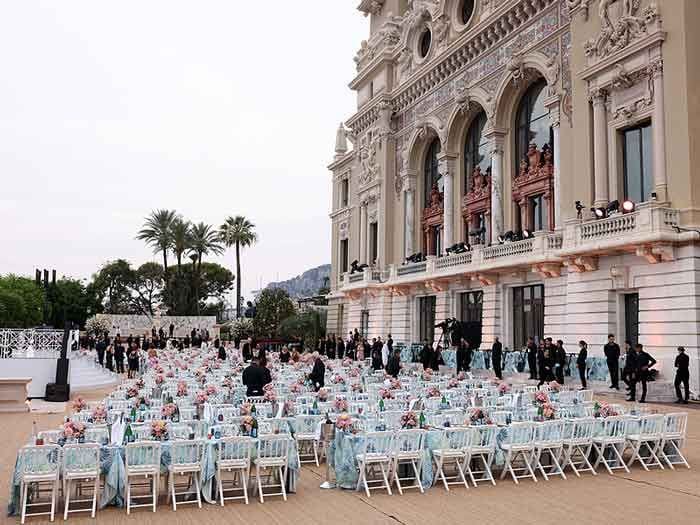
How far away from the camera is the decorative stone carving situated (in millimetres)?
23734

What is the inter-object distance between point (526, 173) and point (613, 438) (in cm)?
2360

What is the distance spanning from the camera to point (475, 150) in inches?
1494

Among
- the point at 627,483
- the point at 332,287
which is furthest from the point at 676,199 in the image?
the point at 332,287

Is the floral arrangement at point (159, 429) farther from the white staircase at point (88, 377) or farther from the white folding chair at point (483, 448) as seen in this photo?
the white staircase at point (88, 377)

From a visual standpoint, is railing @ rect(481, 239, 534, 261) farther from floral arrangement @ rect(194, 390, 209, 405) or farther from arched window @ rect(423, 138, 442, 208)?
floral arrangement @ rect(194, 390, 209, 405)

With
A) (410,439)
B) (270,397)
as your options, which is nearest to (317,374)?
(270,397)

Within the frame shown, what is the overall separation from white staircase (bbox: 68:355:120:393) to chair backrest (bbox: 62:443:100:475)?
19121mm

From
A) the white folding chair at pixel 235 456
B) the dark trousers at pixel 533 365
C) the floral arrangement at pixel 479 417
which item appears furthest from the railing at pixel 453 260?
the white folding chair at pixel 235 456

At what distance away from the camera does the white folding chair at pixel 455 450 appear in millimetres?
9711

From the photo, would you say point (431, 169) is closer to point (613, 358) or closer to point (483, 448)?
point (613, 358)

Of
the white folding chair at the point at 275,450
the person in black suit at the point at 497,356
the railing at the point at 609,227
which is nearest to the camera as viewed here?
the white folding chair at the point at 275,450

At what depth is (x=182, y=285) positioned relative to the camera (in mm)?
80875

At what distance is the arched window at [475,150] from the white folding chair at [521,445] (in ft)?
89.7

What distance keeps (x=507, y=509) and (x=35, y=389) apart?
20790 mm
